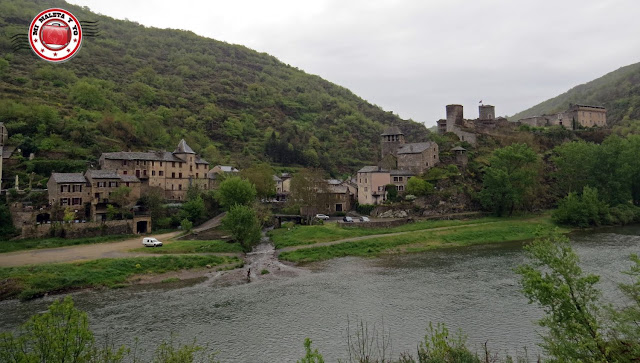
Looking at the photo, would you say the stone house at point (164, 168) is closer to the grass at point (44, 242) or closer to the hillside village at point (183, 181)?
the hillside village at point (183, 181)

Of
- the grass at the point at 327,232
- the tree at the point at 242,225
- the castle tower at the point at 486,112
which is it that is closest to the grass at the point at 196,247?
the tree at the point at 242,225

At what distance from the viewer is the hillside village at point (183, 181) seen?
5328cm

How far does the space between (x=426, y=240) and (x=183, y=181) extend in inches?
1590

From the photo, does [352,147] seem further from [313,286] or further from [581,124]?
[313,286]

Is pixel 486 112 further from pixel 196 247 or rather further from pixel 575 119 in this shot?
pixel 196 247

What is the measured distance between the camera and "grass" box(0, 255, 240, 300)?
3453 centimetres

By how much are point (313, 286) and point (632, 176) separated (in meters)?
65.3

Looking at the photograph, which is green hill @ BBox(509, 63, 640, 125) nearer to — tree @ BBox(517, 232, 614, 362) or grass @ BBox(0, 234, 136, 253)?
tree @ BBox(517, 232, 614, 362)

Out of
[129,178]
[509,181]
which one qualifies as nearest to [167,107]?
[129,178]

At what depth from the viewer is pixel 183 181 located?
6931cm

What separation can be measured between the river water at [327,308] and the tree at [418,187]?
85.5ft

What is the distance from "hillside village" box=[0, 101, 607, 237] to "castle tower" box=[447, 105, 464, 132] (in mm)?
227

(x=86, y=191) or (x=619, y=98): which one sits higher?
(x=619, y=98)

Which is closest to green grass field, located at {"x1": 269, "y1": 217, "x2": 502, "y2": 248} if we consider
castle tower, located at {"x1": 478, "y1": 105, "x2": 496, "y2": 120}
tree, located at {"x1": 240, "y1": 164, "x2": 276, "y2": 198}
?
tree, located at {"x1": 240, "y1": 164, "x2": 276, "y2": 198}
